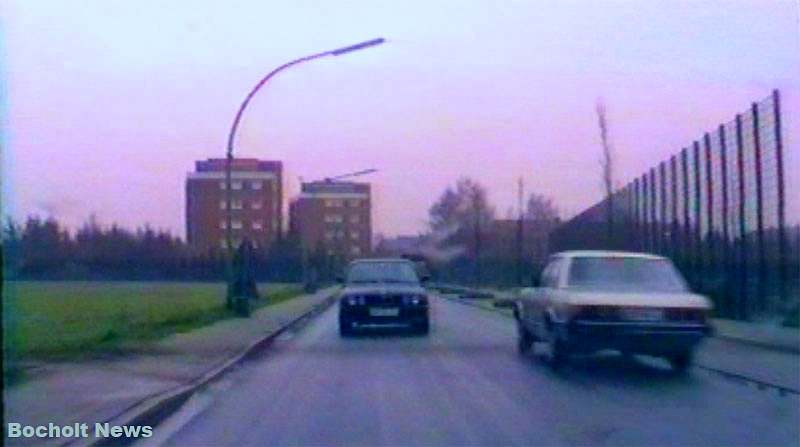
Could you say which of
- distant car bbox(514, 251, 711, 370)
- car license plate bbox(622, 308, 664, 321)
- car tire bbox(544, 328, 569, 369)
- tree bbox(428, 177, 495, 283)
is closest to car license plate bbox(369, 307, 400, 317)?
distant car bbox(514, 251, 711, 370)

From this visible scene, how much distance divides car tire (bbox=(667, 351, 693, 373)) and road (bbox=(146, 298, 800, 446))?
0.79 feet

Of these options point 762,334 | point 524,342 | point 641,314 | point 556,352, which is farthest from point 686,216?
point 641,314

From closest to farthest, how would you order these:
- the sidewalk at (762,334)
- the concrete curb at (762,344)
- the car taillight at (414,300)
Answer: the concrete curb at (762,344) → the sidewalk at (762,334) → the car taillight at (414,300)

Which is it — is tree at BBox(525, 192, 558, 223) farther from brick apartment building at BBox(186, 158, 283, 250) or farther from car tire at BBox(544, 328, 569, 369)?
car tire at BBox(544, 328, 569, 369)

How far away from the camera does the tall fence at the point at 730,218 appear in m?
29.4

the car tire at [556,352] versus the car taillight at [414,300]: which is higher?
the car taillight at [414,300]

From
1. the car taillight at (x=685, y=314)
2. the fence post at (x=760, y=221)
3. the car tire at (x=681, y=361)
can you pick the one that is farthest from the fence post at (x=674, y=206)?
the car taillight at (x=685, y=314)

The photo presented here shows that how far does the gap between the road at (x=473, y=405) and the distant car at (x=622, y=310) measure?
0.41 m

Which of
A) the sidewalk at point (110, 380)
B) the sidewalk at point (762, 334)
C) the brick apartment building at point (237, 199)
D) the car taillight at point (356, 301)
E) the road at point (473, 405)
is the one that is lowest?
the road at point (473, 405)

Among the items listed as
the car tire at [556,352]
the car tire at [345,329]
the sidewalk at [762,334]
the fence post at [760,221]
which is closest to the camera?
the car tire at [556,352]

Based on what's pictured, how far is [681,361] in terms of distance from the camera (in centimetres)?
1933

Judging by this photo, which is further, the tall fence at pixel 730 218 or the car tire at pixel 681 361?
the tall fence at pixel 730 218

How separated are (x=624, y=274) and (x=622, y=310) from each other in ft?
4.89

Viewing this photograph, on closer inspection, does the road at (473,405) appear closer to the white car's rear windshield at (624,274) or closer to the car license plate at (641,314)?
the car license plate at (641,314)
